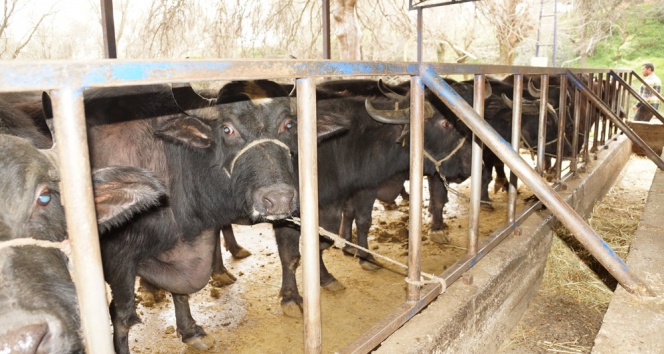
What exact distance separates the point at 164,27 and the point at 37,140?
17.8 feet

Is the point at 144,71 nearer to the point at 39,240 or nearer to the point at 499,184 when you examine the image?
the point at 39,240

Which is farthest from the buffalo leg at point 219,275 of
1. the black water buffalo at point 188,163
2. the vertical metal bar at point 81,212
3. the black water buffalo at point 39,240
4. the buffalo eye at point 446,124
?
the vertical metal bar at point 81,212

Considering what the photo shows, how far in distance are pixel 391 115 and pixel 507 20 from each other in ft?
40.9

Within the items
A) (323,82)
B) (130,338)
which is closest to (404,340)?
(130,338)

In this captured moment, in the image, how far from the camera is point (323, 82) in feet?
16.4

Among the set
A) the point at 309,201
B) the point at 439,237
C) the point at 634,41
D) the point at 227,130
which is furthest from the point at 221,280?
the point at 634,41

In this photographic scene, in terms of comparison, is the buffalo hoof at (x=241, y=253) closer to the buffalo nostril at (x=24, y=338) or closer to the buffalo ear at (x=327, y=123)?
the buffalo ear at (x=327, y=123)

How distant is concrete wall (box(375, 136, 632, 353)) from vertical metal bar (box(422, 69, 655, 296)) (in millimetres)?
809

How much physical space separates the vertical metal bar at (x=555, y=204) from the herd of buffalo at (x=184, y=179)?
3.95 ft

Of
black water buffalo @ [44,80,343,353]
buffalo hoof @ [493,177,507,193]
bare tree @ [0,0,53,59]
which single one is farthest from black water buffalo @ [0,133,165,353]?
buffalo hoof @ [493,177,507,193]

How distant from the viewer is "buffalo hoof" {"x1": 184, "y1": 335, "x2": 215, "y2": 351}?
3.64 meters

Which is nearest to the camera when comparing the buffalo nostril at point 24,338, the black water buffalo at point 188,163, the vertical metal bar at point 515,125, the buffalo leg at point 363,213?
the buffalo nostril at point 24,338

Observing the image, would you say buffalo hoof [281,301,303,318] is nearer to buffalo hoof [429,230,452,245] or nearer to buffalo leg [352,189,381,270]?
buffalo leg [352,189,381,270]

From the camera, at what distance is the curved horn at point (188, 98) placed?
325 cm
